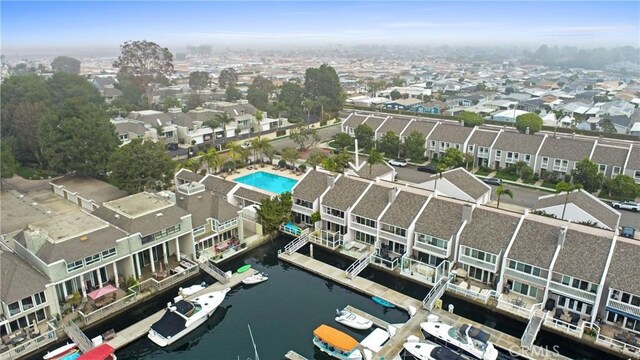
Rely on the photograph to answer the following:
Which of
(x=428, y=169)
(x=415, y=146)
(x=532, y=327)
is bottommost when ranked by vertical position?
(x=532, y=327)

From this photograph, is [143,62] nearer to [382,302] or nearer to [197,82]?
[197,82]

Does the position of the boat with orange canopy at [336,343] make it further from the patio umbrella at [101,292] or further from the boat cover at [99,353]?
the patio umbrella at [101,292]

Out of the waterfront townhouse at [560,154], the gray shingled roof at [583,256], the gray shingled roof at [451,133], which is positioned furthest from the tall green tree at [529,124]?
the gray shingled roof at [583,256]

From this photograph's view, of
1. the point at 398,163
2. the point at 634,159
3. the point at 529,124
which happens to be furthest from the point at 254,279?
the point at 529,124

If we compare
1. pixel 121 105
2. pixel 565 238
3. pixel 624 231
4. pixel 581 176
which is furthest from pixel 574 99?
pixel 121 105

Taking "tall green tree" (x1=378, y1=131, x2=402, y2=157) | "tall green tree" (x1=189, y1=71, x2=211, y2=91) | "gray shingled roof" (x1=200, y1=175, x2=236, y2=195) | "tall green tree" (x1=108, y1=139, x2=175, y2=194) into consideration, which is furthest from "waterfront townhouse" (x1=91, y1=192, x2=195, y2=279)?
"tall green tree" (x1=189, y1=71, x2=211, y2=91)

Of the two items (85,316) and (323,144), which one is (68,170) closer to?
(85,316)
